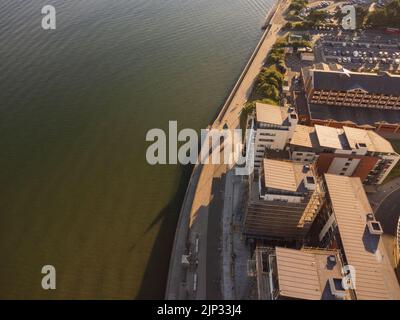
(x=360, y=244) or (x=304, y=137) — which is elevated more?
(x=304, y=137)

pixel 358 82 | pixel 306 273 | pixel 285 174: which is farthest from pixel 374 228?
pixel 358 82

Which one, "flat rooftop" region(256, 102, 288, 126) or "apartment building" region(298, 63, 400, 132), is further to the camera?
"apartment building" region(298, 63, 400, 132)

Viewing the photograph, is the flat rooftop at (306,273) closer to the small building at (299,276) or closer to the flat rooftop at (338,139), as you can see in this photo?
the small building at (299,276)

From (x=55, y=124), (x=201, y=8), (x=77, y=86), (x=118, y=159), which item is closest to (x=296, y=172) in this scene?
(x=118, y=159)

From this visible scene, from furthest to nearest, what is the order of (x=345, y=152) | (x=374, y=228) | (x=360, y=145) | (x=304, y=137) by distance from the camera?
(x=304, y=137) → (x=345, y=152) → (x=360, y=145) → (x=374, y=228)

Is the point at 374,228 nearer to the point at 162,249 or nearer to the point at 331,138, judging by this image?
the point at 331,138

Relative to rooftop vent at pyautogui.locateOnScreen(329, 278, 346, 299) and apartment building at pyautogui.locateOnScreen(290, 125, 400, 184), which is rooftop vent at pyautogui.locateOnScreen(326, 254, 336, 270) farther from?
apartment building at pyautogui.locateOnScreen(290, 125, 400, 184)

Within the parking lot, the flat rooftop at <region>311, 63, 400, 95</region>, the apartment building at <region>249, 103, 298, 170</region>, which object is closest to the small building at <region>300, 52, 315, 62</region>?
the parking lot
